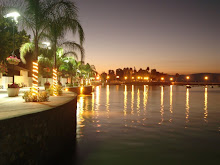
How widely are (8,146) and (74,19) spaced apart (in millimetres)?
12501

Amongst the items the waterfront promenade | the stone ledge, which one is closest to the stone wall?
the waterfront promenade

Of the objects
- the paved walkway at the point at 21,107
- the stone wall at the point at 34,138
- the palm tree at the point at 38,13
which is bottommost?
the stone wall at the point at 34,138

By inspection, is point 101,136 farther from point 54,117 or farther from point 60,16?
point 60,16

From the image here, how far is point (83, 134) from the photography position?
58.2 ft

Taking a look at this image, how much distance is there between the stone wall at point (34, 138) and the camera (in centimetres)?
689

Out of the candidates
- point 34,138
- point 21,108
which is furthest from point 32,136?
point 21,108

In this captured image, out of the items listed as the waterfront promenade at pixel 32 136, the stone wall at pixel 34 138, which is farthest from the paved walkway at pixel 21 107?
the stone wall at pixel 34 138

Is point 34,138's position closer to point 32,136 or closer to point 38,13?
point 32,136

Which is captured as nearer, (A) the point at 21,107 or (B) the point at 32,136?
(B) the point at 32,136

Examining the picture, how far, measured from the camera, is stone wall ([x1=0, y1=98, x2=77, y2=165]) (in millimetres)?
6895

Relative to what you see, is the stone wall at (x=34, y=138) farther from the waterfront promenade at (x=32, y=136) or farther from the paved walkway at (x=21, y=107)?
the paved walkway at (x=21, y=107)

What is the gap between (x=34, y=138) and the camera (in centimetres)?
839

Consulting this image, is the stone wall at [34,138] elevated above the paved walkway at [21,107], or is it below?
below

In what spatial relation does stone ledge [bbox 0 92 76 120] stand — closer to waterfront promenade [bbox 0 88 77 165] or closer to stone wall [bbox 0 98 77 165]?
waterfront promenade [bbox 0 88 77 165]
